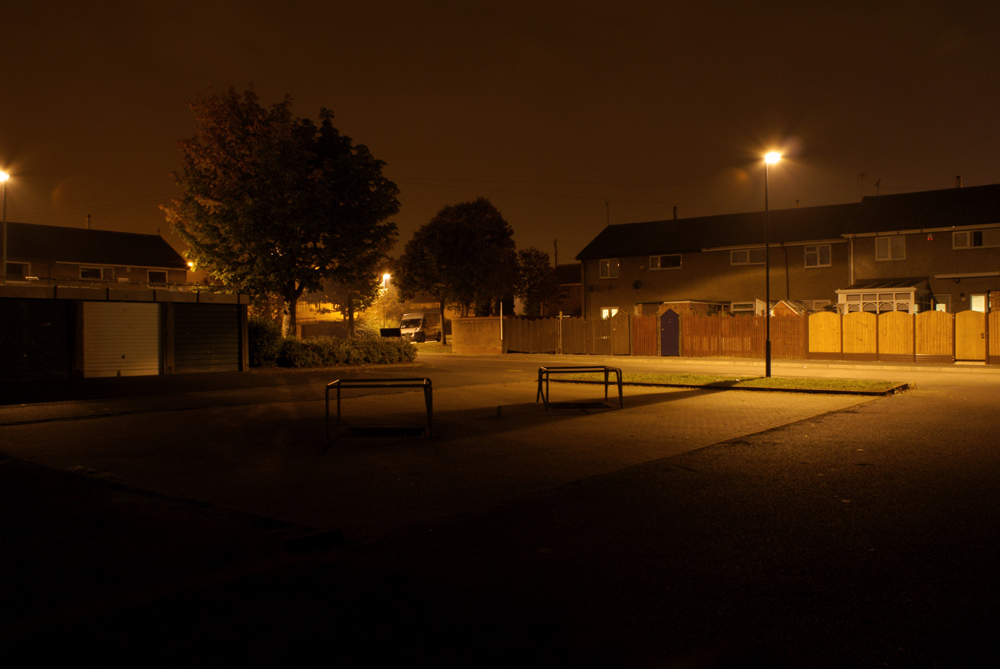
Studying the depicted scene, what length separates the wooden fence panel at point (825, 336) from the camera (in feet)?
91.6

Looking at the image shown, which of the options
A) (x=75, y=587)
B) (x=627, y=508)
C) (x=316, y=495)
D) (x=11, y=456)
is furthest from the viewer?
(x=11, y=456)

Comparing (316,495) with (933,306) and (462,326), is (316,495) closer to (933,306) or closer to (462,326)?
(462,326)

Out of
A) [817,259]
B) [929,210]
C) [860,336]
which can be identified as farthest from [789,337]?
[929,210]

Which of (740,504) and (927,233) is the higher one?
(927,233)

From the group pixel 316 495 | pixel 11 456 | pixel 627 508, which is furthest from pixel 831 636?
pixel 11 456

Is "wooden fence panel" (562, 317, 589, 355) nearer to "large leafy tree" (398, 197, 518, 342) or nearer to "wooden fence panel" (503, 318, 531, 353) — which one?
"wooden fence panel" (503, 318, 531, 353)

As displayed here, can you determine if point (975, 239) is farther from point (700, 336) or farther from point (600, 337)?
point (600, 337)

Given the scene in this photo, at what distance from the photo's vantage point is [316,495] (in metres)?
6.89

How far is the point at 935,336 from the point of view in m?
25.7

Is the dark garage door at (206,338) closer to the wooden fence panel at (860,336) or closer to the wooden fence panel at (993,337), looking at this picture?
the wooden fence panel at (860,336)

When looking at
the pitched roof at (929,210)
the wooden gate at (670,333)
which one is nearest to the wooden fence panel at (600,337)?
the wooden gate at (670,333)

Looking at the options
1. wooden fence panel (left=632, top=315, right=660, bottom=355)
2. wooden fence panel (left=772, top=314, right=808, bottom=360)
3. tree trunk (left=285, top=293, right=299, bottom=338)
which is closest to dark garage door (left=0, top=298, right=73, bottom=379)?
tree trunk (left=285, top=293, right=299, bottom=338)

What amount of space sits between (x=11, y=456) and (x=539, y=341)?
28758 mm

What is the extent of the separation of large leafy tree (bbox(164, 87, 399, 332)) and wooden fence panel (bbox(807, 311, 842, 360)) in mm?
17876
